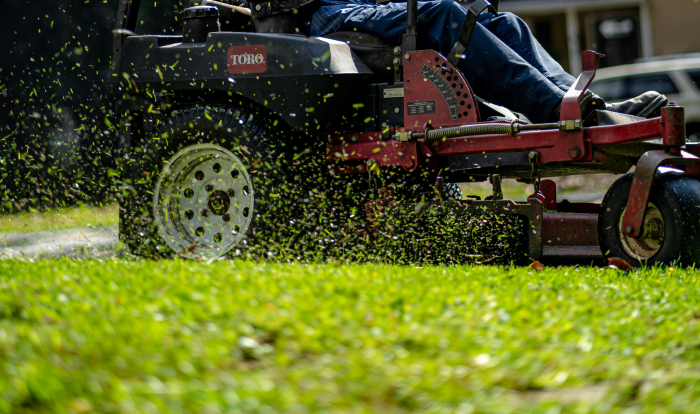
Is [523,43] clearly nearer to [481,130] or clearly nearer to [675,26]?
[481,130]

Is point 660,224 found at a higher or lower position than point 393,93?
lower

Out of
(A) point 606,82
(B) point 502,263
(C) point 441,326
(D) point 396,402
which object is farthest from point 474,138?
(A) point 606,82

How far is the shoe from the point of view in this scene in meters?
4.56

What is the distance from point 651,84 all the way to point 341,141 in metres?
10.7

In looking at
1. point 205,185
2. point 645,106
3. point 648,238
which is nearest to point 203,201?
point 205,185

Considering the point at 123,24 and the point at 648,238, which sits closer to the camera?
the point at 648,238

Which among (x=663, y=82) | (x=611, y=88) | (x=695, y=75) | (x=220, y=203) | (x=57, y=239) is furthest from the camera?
(x=611, y=88)

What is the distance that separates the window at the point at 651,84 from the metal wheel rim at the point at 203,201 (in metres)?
10.6

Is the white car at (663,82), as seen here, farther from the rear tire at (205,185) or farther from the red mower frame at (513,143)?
the rear tire at (205,185)

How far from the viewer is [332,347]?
2.08m

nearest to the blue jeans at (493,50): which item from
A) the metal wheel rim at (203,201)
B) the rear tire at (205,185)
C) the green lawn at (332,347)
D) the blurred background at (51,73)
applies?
the rear tire at (205,185)

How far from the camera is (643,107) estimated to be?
461cm

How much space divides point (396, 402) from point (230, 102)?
3.54 metres

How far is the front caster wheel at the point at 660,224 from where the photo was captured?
155 inches
